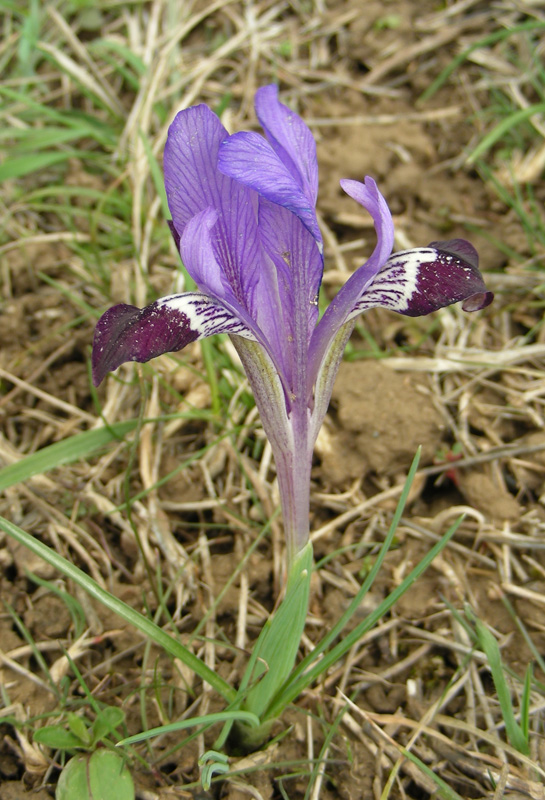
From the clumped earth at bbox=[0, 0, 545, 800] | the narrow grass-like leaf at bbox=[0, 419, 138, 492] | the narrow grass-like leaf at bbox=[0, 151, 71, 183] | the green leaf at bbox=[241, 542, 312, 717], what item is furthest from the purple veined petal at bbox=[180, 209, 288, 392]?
the narrow grass-like leaf at bbox=[0, 151, 71, 183]

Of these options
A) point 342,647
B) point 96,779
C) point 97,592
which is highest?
point 97,592

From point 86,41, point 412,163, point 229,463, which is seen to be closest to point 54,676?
point 229,463

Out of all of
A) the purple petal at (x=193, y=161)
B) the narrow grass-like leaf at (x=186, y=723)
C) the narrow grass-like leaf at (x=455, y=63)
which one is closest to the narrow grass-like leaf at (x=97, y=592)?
the narrow grass-like leaf at (x=186, y=723)

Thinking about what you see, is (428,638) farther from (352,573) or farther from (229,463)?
(229,463)

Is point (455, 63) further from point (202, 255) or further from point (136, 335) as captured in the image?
point (136, 335)

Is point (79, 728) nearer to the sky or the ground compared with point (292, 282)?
nearer to the ground

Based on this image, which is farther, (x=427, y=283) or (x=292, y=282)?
(x=292, y=282)

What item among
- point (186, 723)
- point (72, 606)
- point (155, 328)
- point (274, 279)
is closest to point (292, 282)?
point (274, 279)
